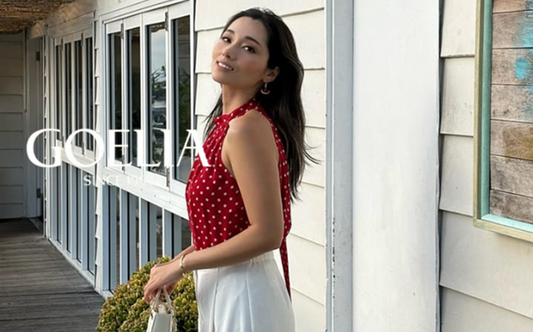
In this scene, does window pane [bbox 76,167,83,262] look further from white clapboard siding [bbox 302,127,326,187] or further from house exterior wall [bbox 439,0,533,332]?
house exterior wall [bbox 439,0,533,332]

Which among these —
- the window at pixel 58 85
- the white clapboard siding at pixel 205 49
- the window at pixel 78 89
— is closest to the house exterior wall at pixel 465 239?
the white clapboard siding at pixel 205 49

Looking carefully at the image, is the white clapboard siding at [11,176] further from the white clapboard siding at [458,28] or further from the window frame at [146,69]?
the white clapboard siding at [458,28]

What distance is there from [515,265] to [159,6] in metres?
3.61

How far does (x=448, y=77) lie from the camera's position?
2.16 meters

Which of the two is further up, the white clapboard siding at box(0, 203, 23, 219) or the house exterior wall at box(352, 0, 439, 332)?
the house exterior wall at box(352, 0, 439, 332)

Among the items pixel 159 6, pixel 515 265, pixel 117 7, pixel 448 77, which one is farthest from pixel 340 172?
pixel 117 7

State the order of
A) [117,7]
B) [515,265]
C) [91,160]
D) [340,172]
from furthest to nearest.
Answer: [91,160]
[117,7]
[340,172]
[515,265]

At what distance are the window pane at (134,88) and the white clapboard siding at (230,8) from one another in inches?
65.5

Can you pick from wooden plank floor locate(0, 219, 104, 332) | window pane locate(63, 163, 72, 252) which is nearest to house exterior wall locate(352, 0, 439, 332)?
wooden plank floor locate(0, 219, 104, 332)

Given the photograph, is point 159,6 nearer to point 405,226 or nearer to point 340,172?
point 340,172

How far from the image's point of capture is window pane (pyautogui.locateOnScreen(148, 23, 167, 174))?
5301 mm

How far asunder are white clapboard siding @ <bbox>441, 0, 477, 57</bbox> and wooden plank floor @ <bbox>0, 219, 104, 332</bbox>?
4.39 meters

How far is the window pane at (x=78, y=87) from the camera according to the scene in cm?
823

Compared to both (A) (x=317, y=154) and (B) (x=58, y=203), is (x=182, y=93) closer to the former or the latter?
(A) (x=317, y=154)
